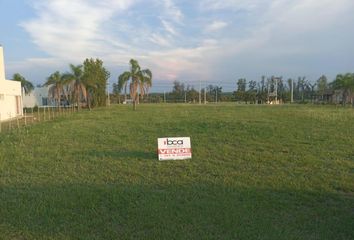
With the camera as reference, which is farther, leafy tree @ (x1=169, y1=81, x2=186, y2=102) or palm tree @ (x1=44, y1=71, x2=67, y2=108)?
leafy tree @ (x1=169, y1=81, x2=186, y2=102)

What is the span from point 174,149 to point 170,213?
335 cm

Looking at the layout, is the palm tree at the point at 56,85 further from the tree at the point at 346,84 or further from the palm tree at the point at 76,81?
the tree at the point at 346,84

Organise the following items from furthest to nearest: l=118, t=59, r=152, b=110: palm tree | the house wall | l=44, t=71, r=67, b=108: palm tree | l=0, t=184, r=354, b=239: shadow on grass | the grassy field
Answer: l=44, t=71, r=67, b=108: palm tree < l=118, t=59, r=152, b=110: palm tree < the house wall < the grassy field < l=0, t=184, r=354, b=239: shadow on grass

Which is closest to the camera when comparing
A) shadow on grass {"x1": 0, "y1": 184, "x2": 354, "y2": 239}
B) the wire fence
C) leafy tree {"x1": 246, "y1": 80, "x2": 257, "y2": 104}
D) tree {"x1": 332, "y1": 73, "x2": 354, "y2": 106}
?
shadow on grass {"x1": 0, "y1": 184, "x2": 354, "y2": 239}

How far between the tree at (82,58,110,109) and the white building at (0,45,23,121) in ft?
32.9

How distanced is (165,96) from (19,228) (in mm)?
87565

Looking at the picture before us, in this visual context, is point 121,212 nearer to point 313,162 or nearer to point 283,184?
point 283,184

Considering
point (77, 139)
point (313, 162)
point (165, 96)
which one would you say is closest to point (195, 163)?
point (313, 162)

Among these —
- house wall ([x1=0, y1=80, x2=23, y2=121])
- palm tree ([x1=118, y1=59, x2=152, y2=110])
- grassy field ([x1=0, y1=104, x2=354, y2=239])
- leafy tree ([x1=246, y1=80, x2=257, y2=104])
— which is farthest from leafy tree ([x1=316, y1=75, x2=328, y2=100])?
grassy field ([x1=0, y1=104, x2=354, y2=239])

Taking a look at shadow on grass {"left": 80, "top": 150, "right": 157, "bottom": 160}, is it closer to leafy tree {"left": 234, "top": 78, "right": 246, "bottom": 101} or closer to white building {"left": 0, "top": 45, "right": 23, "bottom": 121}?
white building {"left": 0, "top": 45, "right": 23, "bottom": 121}

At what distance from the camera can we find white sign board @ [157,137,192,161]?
7.90m

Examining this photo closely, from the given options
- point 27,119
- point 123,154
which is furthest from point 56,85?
point 123,154

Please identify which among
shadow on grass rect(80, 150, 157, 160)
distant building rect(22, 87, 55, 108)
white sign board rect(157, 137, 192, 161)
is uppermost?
distant building rect(22, 87, 55, 108)

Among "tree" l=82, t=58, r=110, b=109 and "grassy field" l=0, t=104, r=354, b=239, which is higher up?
"tree" l=82, t=58, r=110, b=109
